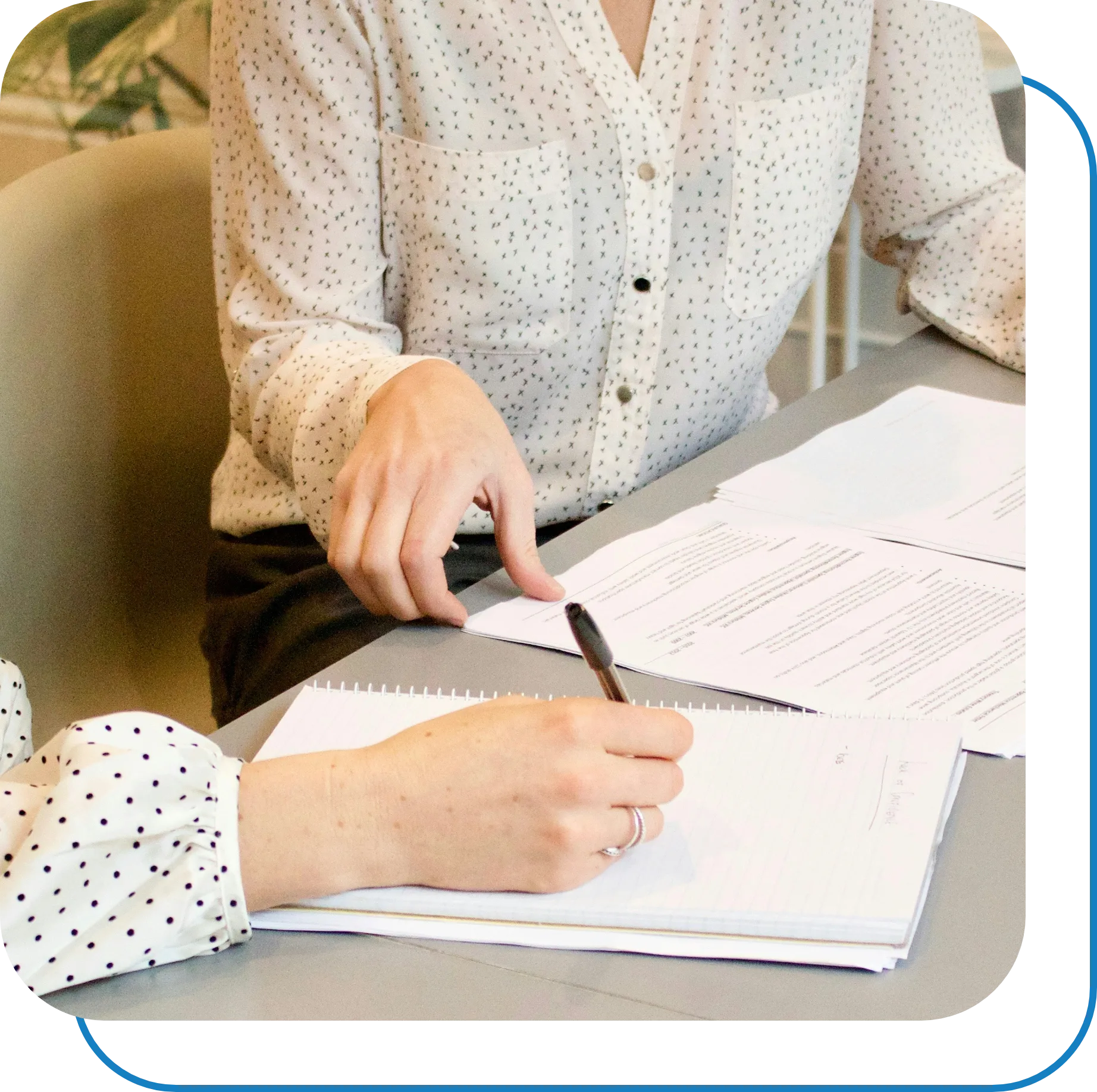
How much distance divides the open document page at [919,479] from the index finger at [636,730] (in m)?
0.35

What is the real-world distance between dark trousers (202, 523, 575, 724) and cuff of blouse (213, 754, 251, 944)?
32 cm

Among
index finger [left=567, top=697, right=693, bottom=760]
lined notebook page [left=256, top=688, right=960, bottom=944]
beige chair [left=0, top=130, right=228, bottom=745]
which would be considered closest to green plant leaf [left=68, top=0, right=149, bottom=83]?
beige chair [left=0, top=130, right=228, bottom=745]

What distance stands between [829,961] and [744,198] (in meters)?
0.72

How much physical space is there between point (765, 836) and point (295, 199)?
0.62m

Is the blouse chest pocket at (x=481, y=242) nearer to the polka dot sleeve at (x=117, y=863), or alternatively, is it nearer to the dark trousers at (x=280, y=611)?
the dark trousers at (x=280, y=611)

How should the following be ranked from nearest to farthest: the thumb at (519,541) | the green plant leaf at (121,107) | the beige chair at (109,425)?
the thumb at (519,541), the beige chair at (109,425), the green plant leaf at (121,107)

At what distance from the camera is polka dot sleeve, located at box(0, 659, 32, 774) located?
2.15 ft

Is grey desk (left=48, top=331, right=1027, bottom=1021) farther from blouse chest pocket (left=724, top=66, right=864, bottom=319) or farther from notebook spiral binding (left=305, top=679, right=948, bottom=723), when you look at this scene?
blouse chest pocket (left=724, top=66, right=864, bottom=319)

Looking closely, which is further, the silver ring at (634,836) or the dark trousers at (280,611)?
the dark trousers at (280,611)

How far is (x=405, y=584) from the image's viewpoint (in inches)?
28.2

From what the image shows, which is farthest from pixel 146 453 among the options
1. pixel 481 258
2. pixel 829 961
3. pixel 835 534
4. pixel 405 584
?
pixel 829 961

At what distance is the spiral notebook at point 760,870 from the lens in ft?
1.58

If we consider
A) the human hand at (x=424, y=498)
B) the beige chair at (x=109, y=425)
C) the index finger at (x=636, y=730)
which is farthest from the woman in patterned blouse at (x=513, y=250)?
the index finger at (x=636, y=730)

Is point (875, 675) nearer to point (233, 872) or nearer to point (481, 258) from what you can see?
point (233, 872)
